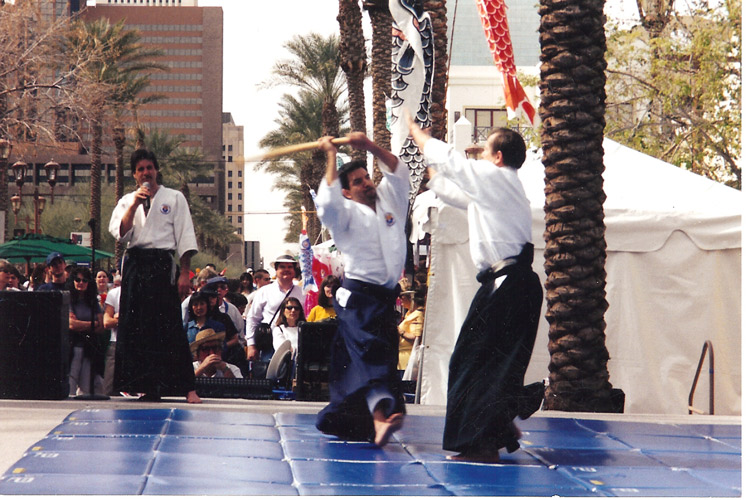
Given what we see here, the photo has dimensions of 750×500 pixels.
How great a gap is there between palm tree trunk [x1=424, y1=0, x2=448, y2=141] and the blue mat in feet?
27.6

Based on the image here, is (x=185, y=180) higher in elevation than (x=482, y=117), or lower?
lower

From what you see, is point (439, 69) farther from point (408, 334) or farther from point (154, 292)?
point (154, 292)

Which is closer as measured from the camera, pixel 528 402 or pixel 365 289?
pixel 528 402

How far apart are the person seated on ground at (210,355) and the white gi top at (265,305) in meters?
0.54

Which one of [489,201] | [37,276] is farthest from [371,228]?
[37,276]

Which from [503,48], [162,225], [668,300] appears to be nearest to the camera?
[162,225]

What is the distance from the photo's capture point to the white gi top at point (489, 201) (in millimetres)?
5270

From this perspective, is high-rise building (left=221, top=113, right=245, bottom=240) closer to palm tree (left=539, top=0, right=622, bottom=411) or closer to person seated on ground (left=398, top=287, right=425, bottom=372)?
person seated on ground (left=398, top=287, right=425, bottom=372)

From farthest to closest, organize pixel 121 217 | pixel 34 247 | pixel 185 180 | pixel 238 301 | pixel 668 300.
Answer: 1. pixel 185 180
2. pixel 34 247
3. pixel 238 301
4. pixel 668 300
5. pixel 121 217

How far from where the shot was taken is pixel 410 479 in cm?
474

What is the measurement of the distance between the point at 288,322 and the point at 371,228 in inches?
175

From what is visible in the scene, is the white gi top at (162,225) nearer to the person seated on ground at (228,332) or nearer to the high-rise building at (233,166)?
the high-rise building at (233,166)

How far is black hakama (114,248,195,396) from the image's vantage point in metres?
7.14

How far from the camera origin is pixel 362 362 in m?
5.62
